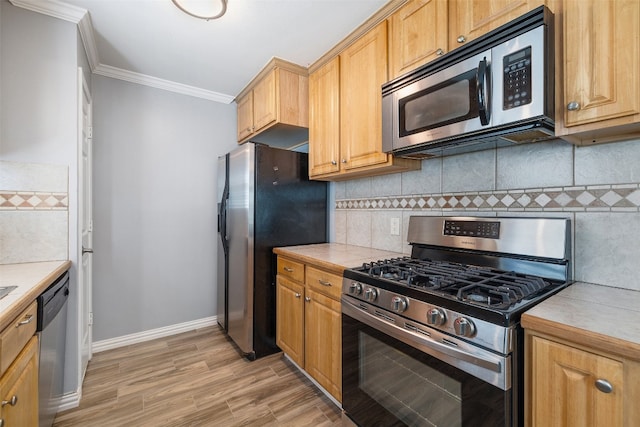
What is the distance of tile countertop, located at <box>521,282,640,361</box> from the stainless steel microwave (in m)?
0.63

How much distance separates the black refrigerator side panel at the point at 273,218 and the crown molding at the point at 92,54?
1.20 metres

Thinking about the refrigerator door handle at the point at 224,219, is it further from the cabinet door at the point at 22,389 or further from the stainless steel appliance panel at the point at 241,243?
the cabinet door at the point at 22,389

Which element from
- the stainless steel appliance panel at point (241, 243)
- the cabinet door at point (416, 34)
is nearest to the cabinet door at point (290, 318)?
the stainless steel appliance panel at point (241, 243)

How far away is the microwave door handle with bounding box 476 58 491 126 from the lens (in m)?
1.16

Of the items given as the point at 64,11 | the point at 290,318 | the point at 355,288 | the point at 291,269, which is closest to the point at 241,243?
the point at 291,269

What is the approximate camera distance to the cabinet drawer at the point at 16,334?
2.99 feet

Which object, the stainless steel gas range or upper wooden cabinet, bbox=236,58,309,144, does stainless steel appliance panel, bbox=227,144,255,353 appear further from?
the stainless steel gas range

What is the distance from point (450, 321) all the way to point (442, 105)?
96 cm

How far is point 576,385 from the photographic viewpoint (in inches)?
30.3

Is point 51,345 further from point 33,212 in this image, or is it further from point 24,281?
point 33,212

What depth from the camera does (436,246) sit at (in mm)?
1671

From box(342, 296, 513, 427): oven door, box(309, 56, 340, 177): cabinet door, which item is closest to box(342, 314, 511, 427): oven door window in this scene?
box(342, 296, 513, 427): oven door

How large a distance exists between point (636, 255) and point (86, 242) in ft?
10.3

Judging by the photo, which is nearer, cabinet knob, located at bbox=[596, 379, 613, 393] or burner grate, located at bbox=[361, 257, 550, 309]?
cabinet knob, located at bbox=[596, 379, 613, 393]
